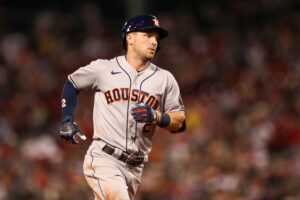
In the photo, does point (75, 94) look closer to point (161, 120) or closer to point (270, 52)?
point (161, 120)

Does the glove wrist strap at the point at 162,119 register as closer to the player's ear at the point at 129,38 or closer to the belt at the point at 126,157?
the belt at the point at 126,157

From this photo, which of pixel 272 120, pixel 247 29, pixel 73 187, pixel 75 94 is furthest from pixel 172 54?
pixel 75 94

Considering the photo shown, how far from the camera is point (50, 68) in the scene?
10703 mm

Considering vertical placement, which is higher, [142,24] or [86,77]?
[142,24]

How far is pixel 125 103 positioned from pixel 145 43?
0.48 metres

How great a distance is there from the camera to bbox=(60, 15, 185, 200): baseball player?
12.6 feet

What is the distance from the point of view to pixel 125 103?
3.85m

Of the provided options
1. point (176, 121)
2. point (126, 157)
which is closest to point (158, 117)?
point (176, 121)

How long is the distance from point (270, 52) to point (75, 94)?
20.1 feet

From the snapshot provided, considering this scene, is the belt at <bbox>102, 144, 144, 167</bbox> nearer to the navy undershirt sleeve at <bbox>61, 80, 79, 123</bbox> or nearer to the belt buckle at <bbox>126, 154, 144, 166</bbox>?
the belt buckle at <bbox>126, 154, 144, 166</bbox>

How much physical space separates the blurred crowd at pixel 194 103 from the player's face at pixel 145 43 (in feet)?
11.1

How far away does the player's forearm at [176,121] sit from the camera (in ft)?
12.7

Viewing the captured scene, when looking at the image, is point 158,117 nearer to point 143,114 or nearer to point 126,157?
point 143,114

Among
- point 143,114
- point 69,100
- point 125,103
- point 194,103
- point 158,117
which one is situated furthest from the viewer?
point 194,103
